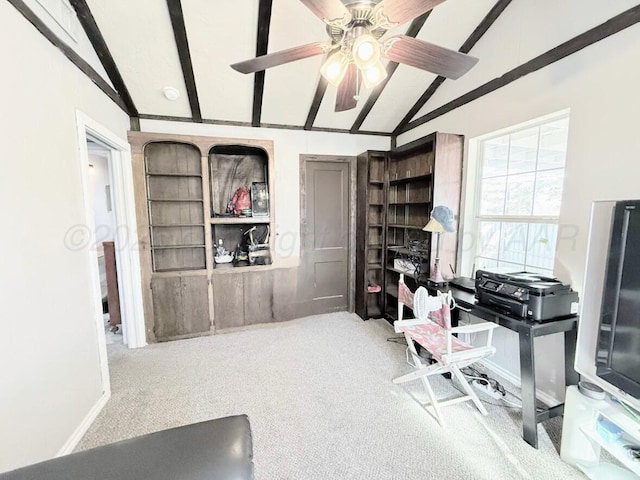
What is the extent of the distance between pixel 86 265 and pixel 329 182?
261 centimetres

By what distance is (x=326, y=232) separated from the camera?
12.3 feet

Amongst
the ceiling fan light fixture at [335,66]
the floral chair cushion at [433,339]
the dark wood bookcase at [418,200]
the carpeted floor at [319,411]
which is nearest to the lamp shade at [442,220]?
the dark wood bookcase at [418,200]

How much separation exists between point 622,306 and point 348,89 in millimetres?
1835

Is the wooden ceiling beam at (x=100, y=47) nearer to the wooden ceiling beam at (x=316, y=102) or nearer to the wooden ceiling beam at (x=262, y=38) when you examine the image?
the wooden ceiling beam at (x=262, y=38)

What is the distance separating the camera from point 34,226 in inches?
58.1

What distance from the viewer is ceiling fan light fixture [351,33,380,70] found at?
4.20 feet

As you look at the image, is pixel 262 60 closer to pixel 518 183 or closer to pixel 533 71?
pixel 533 71

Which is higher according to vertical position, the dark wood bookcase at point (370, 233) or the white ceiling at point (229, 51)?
the white ceiling at point (229, 51)

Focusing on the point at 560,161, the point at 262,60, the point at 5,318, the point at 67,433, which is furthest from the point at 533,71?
the point at 67,433

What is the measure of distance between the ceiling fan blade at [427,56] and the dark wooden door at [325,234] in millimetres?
2120

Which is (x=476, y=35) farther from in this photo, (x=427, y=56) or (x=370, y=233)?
(x=370, y=233)

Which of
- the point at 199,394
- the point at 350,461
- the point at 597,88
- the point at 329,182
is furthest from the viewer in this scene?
the point at 329,182

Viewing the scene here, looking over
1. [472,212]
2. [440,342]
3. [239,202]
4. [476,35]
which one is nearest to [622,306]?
[440,342]

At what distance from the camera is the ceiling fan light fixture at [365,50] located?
1.28m
